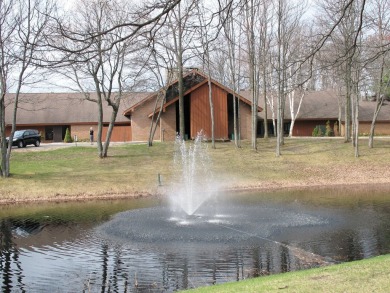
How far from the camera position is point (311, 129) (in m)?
60.6

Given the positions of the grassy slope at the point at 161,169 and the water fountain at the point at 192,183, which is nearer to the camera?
the water fountain at the point at 192,183

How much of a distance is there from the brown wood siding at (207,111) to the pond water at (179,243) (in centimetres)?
2430

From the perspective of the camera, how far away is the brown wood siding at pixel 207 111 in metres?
46.1

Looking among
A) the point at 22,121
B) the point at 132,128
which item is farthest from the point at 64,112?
the point at 132,128

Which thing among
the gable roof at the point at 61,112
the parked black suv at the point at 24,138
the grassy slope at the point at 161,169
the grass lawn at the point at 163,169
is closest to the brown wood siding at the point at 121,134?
the gable roof at the point at 61,112

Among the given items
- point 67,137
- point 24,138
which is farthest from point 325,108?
point 24,138

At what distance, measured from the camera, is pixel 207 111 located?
46.5m

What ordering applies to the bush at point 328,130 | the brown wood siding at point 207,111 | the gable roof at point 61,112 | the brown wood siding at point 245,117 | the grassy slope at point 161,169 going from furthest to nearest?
the bush at point 328,130
the gable roof at point 61,112
the brown wood siding at point 245,117
the brown wood siding at point 207,111
the grassy slope at point 161,169

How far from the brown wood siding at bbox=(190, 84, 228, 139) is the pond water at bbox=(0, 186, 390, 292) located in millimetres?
24302

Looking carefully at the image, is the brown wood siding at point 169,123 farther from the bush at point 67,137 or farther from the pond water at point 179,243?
the pond water at point 179,243

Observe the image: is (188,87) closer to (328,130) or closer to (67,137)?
(67,137)

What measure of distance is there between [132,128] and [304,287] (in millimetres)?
42163

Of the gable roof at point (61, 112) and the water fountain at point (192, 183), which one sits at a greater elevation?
the gable roof at point (61, 112)

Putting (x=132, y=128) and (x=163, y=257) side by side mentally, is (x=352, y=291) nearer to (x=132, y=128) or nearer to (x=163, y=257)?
(x=163, y=257)
